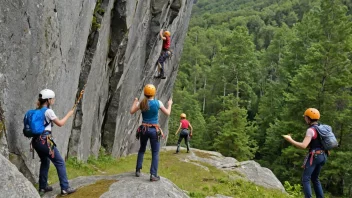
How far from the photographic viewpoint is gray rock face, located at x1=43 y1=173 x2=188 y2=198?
31.2 ft

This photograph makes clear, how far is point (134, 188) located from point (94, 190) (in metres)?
1.13

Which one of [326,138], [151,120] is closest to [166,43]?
[151,120]

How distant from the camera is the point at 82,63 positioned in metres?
16.4

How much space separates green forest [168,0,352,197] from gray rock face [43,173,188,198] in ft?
99.3

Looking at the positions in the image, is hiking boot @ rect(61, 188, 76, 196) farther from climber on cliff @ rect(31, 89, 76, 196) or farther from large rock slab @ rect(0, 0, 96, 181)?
large rock slab @ rect(0, 0, 96, 181)

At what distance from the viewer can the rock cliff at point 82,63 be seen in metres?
10.0

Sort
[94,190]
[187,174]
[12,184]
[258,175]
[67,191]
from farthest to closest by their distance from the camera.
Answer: [258,175], [187,174], [94,190], [67,191], [12,184]

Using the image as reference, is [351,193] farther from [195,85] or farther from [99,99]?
[195,85]

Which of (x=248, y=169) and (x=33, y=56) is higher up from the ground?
(x=33, y=56)

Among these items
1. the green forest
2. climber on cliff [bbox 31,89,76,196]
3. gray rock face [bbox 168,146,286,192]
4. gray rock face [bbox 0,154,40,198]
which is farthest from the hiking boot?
the green forest

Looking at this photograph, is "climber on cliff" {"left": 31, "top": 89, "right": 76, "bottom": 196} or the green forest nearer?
→ "climber on cliff" {"left": 31, "top": 89, "right": 76, "bottom": 196}

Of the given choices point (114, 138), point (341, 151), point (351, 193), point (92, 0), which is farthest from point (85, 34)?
point (351, 193)

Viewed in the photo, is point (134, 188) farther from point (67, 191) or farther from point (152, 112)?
point (152, 112)

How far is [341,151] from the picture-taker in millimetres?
37250
